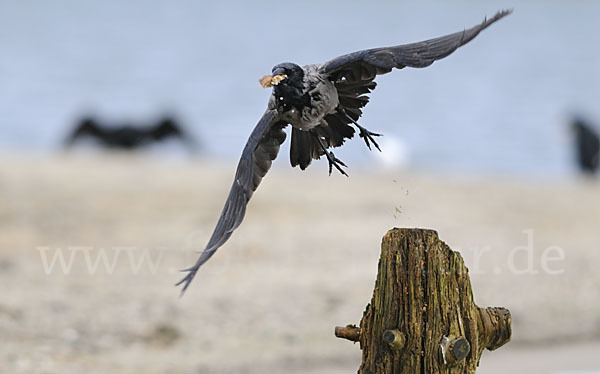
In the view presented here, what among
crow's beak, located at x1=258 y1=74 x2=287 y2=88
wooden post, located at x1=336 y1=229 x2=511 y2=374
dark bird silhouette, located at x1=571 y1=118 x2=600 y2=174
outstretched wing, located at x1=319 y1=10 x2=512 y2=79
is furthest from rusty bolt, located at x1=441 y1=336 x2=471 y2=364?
dark bird silhouette, located at x1=571 y1=118 x2=600 y2=174

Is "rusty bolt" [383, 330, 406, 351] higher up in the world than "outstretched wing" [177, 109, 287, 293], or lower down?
lower down

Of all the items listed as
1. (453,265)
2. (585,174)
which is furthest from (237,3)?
(453,265)

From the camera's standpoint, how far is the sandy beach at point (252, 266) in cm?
660

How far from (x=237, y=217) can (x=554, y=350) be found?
14.9 feet

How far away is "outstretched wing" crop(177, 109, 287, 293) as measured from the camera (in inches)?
125

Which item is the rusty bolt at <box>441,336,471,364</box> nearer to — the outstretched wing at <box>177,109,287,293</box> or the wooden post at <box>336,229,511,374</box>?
the wooden post at <box>336,229,511,374</box>

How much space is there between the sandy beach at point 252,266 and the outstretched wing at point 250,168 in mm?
3174

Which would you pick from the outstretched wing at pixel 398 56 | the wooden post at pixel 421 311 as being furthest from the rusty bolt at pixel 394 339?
the outstretched wing at pixel 398 56

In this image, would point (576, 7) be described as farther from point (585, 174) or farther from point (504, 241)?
point (504, 241)

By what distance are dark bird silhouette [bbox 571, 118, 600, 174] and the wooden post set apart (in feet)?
47.0

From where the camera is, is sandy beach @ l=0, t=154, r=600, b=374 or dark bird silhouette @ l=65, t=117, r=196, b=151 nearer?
sandy beach @ l=0, t=154, r=600, b=374

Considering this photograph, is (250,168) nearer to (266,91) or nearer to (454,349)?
(454,349)

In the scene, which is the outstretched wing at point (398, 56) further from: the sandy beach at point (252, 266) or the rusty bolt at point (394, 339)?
the sandy beach at point (252, 266)

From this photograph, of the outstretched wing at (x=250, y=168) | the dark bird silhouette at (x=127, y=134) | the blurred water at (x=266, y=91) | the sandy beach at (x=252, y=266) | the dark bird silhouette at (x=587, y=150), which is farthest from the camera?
the blurred water at (x=266, y=91)
